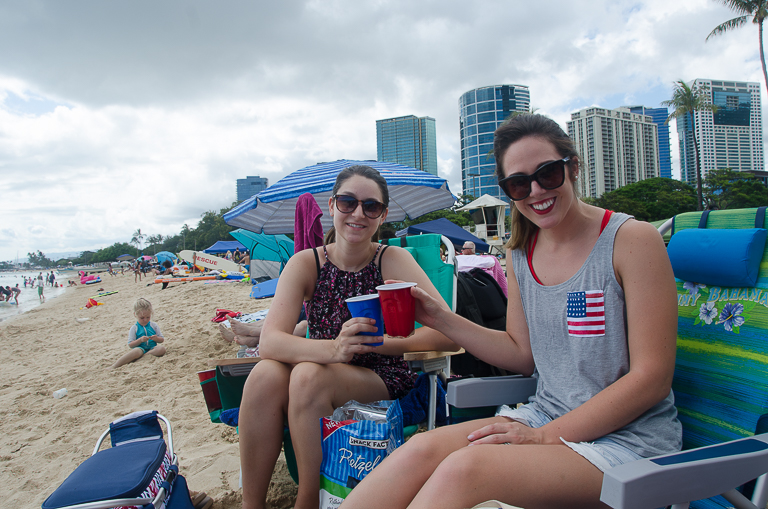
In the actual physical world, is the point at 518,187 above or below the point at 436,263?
above

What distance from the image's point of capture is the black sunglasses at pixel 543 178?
1285 mm

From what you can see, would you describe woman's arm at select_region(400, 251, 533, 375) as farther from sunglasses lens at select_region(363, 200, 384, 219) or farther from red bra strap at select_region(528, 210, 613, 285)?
sunglasses lens at select_region(363, 200, 384, 219)

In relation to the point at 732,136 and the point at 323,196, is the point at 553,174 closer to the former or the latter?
the point at 323,196

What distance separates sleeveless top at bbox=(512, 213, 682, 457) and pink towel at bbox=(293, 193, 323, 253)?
2327 millimetres

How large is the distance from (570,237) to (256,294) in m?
8.77

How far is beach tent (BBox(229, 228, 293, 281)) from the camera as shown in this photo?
8820mm

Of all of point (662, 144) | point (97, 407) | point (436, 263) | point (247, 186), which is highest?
point (247, 186)

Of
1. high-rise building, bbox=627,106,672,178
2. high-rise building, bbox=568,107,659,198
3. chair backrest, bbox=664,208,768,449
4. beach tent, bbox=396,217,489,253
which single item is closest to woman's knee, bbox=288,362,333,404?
chair backrest, bbox=664,208,768,449

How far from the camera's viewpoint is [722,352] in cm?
Answer: 136

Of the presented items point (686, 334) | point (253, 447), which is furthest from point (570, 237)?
point (253, 447)

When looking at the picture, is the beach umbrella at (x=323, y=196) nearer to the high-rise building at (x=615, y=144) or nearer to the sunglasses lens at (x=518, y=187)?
the sunglasses lens at (x=518, y=187)

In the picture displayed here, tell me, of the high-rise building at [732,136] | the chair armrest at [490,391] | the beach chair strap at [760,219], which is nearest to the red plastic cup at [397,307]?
the chair armrest at [490,391]

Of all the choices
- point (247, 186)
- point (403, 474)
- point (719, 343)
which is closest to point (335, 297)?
point (403, 474)

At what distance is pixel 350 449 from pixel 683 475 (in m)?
0.96
